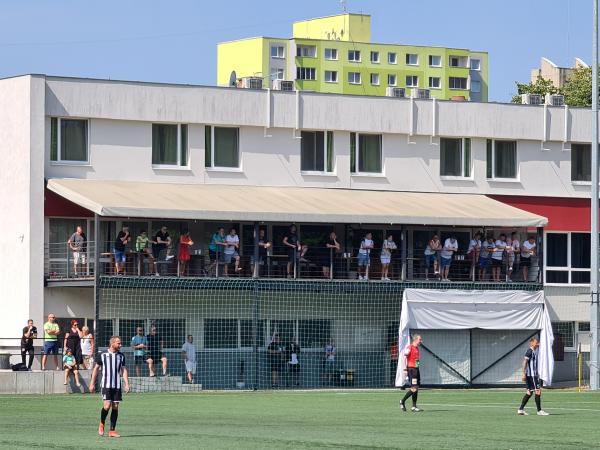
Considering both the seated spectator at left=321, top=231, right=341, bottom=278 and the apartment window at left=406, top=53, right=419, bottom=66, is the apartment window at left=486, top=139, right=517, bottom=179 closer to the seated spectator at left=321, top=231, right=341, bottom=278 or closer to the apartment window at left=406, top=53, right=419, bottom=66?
the seated spectator at left=321, top=231, right=341, bottom=278

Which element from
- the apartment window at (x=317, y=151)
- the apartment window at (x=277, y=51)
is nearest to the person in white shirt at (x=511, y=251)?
the apartment window at (x=317, y=151)

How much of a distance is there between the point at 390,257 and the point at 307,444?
2526cm

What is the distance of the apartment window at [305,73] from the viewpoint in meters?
132

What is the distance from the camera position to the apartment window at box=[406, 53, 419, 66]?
138 metres

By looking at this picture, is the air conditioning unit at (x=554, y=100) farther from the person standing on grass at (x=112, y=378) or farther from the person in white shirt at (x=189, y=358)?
the person standing on grass at (x=112, y=378)

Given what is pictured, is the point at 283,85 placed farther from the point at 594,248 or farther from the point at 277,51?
the point at 277,51

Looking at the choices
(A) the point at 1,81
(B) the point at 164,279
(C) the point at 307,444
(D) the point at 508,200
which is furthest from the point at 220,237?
(C) the point at 307,444

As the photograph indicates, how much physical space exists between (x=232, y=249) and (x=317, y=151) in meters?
6.34

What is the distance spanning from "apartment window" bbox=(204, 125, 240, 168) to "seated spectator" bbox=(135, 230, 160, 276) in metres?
4.86

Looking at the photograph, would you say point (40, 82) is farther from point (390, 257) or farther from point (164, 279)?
point (390, 257)

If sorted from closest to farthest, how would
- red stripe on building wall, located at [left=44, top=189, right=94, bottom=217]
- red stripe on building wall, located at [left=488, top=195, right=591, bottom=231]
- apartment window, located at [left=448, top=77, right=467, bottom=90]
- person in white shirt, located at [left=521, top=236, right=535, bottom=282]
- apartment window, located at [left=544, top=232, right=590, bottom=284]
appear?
red stripe on building wall, located at [left=44, top=189, right=94, bottom=217] < person in white shirt, located at [left=521, top=236, right=535, bottom=282] < red stripe on building wall, located at [left=488, top=195, right=591, bottom=231] < apartment window, located at [left=544, top=232, right=590, bottom=284] < apartment window, located at [left=448, top=77, right=467, bottom=90]

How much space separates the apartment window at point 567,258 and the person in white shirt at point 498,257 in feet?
13.8

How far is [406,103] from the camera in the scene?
51219 millimetres

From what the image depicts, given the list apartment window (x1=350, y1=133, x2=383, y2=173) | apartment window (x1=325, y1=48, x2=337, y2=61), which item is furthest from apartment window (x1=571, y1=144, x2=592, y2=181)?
apartment window (x1=325, y1=48, x2=337, y2=61)
